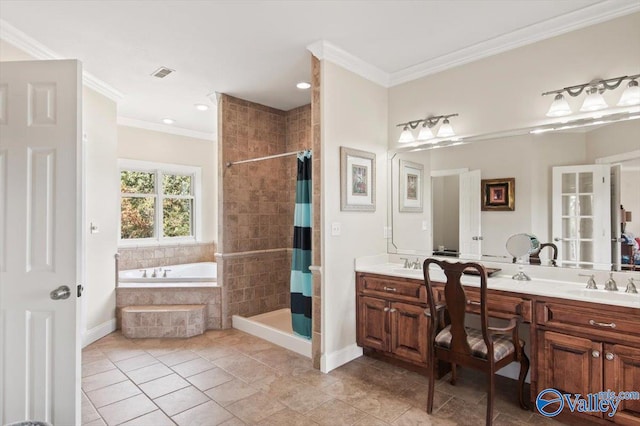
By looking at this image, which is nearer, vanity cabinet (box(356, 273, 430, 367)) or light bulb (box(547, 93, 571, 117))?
light bulb (box(547, 93, 571, 117))

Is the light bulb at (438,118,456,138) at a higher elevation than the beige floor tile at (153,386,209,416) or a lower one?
higher

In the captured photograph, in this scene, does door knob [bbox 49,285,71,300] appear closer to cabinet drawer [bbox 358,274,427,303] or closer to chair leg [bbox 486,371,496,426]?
cabinet drawer [bbox 358,274,427,303]

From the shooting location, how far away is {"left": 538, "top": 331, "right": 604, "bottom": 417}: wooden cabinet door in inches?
79.8

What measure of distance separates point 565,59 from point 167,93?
3.82 meters

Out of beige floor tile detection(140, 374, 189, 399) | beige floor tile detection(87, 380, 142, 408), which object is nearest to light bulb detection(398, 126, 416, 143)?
beige floor tile detection(140, 374, 189, 399)

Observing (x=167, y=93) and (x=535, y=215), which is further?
(x=167, y=93)

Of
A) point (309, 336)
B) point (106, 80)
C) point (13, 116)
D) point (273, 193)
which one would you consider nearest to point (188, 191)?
point (273, 193)

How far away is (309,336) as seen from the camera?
347 cm

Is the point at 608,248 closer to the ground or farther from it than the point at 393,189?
closer to the ground

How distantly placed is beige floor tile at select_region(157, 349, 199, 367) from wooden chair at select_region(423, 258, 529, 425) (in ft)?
7.06

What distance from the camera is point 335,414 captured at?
2.30 meters

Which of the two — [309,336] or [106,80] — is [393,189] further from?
[106,80]

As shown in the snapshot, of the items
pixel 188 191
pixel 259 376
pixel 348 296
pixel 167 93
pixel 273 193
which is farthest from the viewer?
pixel 188 191

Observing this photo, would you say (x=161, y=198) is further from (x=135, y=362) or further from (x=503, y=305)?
(x=503, y=305)
